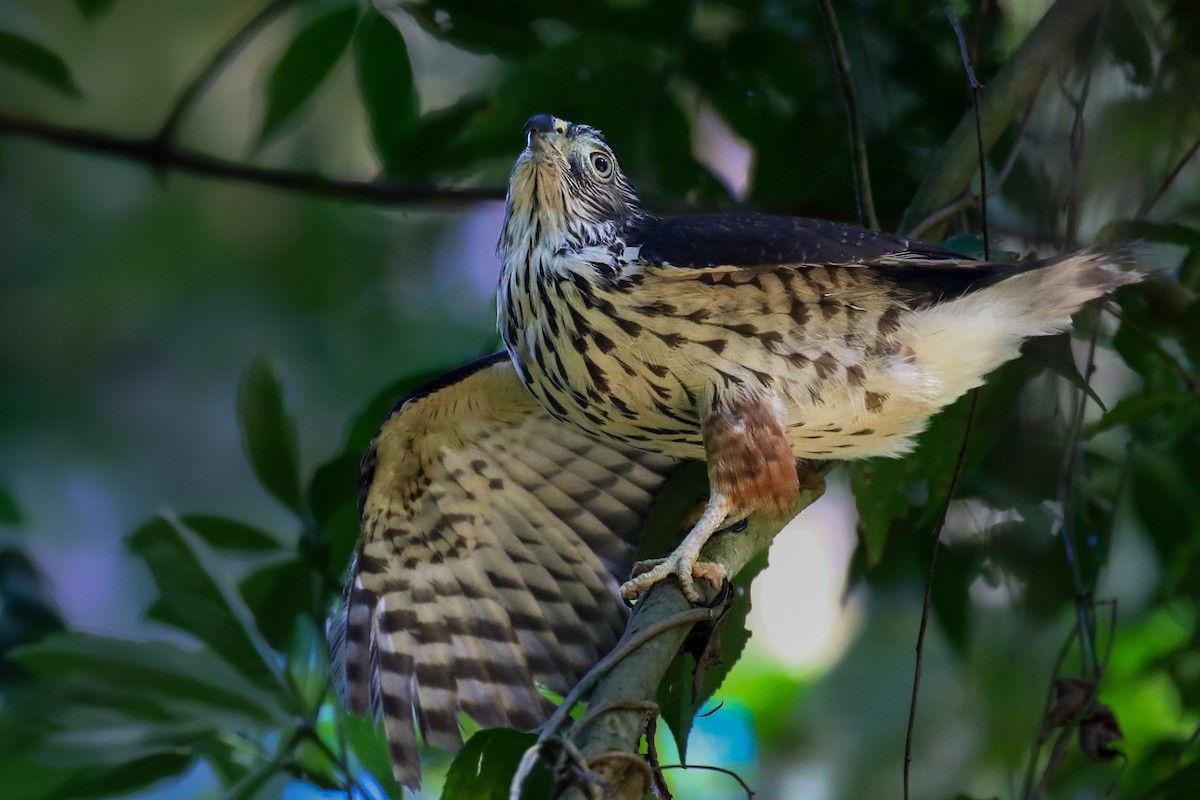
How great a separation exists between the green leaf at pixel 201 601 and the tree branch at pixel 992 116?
1793mm

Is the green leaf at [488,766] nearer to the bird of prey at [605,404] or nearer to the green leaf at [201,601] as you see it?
the bird of prey at [605,404]

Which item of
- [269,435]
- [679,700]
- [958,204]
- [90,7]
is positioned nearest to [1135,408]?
[958,204]

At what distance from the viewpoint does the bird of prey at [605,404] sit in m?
2.53

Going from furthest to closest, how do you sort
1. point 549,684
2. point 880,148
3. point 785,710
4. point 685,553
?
1. point 785,710
2. point 880,148
3. point 549,684
4. point 685,553

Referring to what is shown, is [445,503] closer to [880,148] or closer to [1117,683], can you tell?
[880,148]

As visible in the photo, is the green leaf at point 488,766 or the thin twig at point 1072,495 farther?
the thin twig at point 1072,495

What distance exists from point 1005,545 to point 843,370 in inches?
28.6

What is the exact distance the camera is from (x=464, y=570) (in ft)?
11.2

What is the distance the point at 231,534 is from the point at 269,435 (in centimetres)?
28

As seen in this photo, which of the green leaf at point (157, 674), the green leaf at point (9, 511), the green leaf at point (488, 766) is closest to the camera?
the green leaf at point (488, 766)

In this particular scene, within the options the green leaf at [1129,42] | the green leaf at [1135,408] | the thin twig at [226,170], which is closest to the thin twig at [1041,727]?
the green leaf at [1135,408]

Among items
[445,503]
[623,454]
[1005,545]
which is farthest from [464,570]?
[1005,545]

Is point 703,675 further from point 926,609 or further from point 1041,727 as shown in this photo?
point 1041,727

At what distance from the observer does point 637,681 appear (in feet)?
6.44
